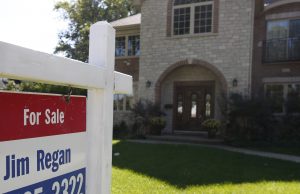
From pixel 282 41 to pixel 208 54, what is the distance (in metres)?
3.41

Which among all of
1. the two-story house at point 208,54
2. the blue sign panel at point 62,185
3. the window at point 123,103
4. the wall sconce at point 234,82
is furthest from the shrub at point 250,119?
the blue sign panel at point 62,185

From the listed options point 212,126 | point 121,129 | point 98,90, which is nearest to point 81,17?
point 121,129

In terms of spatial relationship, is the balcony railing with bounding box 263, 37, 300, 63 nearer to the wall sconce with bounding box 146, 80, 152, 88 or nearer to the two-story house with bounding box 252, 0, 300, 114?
the two-story house with bounding box 252, 0, 300, 114

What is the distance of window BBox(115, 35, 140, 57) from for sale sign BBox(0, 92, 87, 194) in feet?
62.4

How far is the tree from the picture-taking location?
31922 millimetres

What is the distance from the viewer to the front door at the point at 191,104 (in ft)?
60.3

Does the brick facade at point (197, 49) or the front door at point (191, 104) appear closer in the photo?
the brick facade at point (197, 49)

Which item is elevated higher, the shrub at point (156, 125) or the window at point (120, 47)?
the window at point (120, 47)

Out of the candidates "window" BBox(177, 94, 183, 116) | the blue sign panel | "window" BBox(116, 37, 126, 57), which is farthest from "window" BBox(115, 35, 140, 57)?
the blue sign panel

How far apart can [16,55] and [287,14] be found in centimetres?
1710

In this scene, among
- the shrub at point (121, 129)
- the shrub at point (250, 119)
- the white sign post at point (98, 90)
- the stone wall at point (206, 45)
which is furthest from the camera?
the shrub at point (121, 129)

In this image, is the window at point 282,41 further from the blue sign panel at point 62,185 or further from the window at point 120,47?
the blue sign panel at point 62,185

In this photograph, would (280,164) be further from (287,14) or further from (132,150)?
(287,14)

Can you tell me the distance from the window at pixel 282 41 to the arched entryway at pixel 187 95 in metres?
2.93
